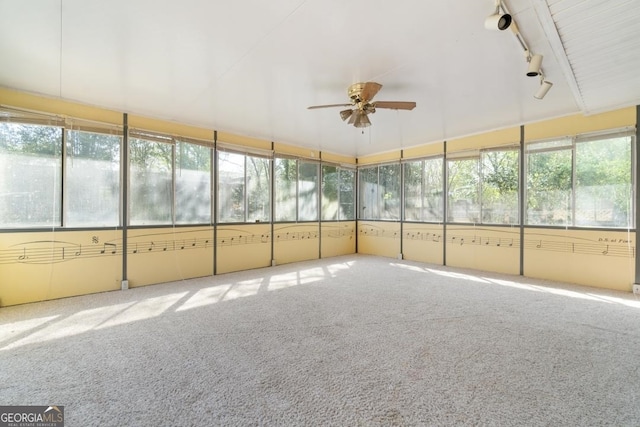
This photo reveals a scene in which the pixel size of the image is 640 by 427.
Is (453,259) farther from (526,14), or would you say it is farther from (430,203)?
(526,14)

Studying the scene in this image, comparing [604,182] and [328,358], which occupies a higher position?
[604,182]

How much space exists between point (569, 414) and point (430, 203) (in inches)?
203

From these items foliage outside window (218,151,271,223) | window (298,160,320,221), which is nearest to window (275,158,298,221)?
window (298,160,320,221)

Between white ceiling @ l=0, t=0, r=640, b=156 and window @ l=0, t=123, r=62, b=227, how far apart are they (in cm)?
57

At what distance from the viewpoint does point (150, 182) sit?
4.64m

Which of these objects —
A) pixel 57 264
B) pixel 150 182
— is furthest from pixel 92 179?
pixel 57 264

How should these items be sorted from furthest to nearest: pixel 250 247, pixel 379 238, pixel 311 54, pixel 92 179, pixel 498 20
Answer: pixel 379 238 < pixel 250 247 < pixel 92 179 < pixel 311 54 < pixel 498 20

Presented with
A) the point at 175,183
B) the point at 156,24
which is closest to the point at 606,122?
the point at 156,24

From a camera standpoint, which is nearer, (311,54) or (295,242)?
(311,54)

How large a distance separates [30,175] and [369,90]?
4.44 metres

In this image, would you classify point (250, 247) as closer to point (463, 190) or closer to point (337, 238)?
point (337, 238)

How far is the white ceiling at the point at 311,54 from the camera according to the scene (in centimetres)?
218

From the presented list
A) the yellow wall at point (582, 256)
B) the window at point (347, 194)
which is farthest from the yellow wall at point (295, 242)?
the yellow wall at point (582, 256)

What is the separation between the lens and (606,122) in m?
4.32
